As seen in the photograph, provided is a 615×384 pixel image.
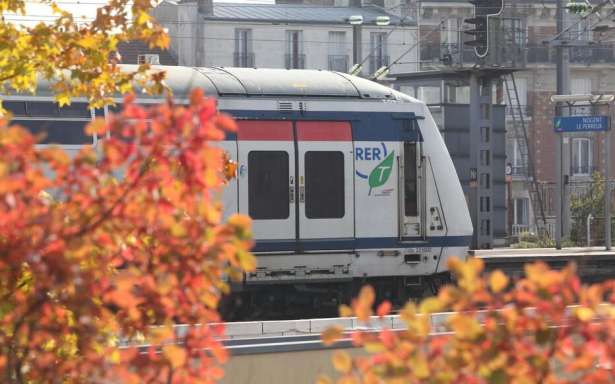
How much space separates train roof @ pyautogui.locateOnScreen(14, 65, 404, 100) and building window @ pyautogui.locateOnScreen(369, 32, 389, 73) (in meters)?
43.8

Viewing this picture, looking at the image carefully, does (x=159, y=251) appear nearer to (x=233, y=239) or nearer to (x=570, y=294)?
(x=233, y=239)

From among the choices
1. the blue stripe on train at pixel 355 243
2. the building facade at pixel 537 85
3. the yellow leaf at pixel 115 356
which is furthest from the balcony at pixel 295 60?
the yellow leaf at pixel 115 356

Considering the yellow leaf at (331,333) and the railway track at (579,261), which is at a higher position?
the yellow leaf at (331,333)

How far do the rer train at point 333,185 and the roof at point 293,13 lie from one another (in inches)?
1694

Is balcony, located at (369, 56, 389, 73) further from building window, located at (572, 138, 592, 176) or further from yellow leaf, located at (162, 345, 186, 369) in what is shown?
yellow leaf, located at (162, 345, 186, 369)

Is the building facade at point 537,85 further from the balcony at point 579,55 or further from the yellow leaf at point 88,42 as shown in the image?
the yellow leaf at point 88,42

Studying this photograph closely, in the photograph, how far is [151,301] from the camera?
4.11 meters

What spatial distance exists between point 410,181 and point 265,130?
213 centimetres

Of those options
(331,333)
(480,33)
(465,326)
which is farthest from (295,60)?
(465,326)

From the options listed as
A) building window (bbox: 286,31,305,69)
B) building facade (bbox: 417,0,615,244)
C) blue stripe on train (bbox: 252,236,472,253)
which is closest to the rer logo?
blue stripe on train (bbox: 252,236,472,253)

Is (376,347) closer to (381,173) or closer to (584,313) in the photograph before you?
(584,313)

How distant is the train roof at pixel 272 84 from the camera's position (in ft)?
53.5

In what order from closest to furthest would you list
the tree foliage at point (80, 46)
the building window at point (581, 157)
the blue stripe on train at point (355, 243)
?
the tree foliage at point (80, 46)
the blue stripe on train at point (355, 243)
the building window at point (581, 157)

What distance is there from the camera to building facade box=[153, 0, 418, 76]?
194ft
